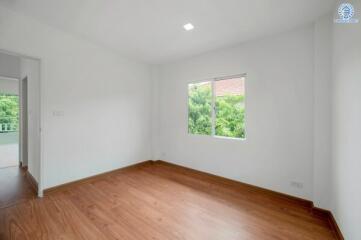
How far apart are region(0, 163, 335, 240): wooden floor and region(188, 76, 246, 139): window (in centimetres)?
111

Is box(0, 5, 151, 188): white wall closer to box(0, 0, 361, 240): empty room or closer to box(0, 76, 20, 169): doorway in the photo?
box(0, 0, 361, 240): empty room

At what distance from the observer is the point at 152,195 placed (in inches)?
111

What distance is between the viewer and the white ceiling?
216 centimetres

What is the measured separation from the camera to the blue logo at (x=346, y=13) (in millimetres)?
1679

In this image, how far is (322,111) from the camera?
7.44 feet

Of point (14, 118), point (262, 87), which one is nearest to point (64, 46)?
point (262, 87)

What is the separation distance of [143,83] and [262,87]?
2.86m

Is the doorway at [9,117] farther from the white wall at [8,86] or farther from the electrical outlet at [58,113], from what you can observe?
the electrical outlet at [58,113]

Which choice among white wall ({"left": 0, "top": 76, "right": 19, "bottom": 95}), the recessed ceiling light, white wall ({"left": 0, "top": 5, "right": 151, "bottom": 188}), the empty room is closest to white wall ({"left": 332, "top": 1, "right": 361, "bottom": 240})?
the empty room

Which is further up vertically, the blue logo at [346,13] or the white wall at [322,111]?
the blue logo at [346,13]

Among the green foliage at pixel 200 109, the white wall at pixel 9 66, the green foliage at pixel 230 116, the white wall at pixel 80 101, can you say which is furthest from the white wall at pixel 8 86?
the green foliage at pixel 230 116

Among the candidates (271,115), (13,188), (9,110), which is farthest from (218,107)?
(9,110)

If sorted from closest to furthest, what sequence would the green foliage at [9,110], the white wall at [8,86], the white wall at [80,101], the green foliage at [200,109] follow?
the white wall at [80,101]
the green foliage at [200,109]
the white wall at [8,86]
the green foliage at [9,110]

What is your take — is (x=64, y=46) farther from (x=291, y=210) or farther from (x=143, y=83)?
(x=291, y=210)
